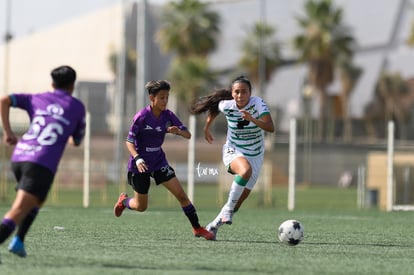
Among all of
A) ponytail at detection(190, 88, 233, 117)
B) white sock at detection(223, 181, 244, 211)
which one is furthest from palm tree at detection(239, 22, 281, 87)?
white sock at detection(223, 181, 244, 211)

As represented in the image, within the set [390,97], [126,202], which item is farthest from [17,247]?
[390,97]

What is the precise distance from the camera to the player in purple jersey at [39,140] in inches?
402

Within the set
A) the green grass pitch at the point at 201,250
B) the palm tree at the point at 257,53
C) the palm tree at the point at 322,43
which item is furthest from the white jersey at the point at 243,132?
the palm tree at the point at 257,53

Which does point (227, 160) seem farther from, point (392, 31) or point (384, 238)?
point (392, 31)

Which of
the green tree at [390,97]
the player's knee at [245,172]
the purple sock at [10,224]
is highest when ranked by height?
the green tree at [390,97]

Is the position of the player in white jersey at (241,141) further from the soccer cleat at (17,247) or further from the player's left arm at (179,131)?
the soccer cleat at (17,247)

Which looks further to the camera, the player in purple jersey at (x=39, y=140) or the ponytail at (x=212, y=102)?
the ponytail at (x=212, y=102)

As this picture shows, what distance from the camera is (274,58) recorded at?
262ft

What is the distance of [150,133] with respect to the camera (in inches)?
543

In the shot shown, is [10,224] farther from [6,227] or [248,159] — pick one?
[248,159]

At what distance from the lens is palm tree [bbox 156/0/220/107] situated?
75.2 m

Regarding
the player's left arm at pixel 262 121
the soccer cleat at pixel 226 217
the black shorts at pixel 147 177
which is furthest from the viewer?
the black shorts at pixel 147 177

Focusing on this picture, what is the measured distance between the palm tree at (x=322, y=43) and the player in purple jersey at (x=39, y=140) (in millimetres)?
63846

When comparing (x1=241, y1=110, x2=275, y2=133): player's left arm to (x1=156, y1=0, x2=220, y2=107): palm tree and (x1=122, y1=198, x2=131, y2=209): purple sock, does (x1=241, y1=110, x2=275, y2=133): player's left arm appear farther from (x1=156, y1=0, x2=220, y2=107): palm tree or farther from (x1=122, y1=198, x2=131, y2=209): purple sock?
(x1=156, y1=0, x2=220, y2=107): palm tree
